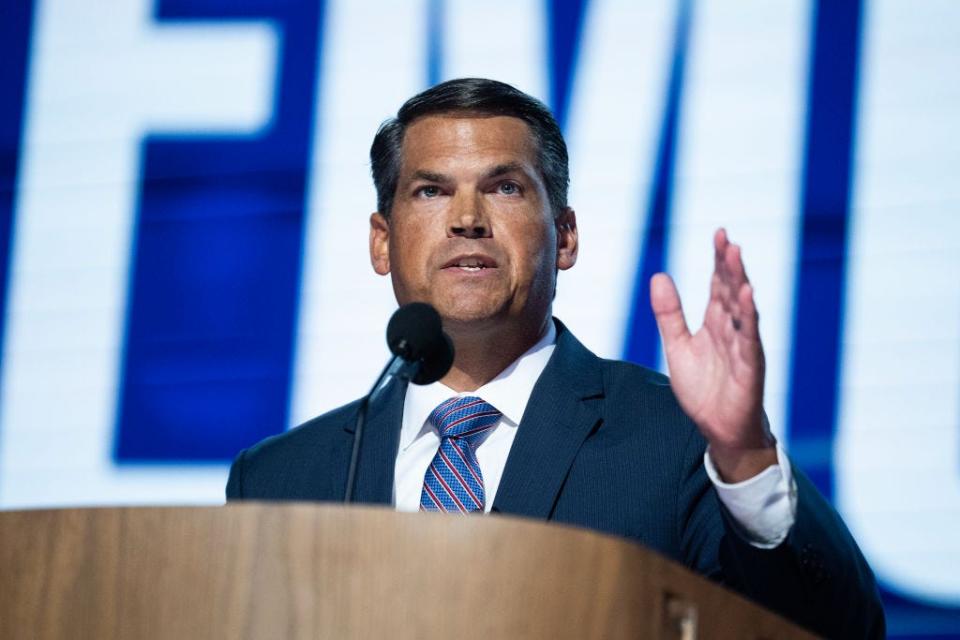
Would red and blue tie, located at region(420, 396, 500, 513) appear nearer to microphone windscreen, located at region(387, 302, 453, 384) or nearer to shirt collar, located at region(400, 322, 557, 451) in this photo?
shirt collar, located at region(400, 322, 557, 451)

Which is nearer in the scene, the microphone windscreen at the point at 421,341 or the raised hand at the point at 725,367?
the raised hand at the point at 725,367

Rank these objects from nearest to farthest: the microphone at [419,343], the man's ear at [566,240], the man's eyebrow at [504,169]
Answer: the microphone at [419,343], the man's eyebrow at [504,169], the man's ear at [566,240]

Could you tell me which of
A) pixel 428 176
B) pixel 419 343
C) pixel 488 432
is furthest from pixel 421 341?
pixel 428 176

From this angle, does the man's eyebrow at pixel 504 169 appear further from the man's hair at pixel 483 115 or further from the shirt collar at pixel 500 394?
the shirt collar at pixel 500 394

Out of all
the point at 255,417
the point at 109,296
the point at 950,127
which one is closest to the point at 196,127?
the point at 109,296

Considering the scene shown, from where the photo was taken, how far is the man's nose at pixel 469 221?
2.47 metres

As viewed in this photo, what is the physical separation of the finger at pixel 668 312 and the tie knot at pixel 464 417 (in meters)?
0.65

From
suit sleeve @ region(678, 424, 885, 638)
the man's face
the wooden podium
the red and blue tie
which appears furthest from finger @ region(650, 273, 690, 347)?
the man's face

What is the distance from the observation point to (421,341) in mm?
1896

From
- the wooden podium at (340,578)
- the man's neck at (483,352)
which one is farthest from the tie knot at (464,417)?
the wooden podium at (340,578)

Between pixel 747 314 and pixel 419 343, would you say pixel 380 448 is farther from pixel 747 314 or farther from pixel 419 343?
pixel 747 314

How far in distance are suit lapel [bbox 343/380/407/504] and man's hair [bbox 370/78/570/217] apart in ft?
1.40

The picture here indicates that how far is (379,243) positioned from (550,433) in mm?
744

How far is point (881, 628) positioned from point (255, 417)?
1.79 metres
